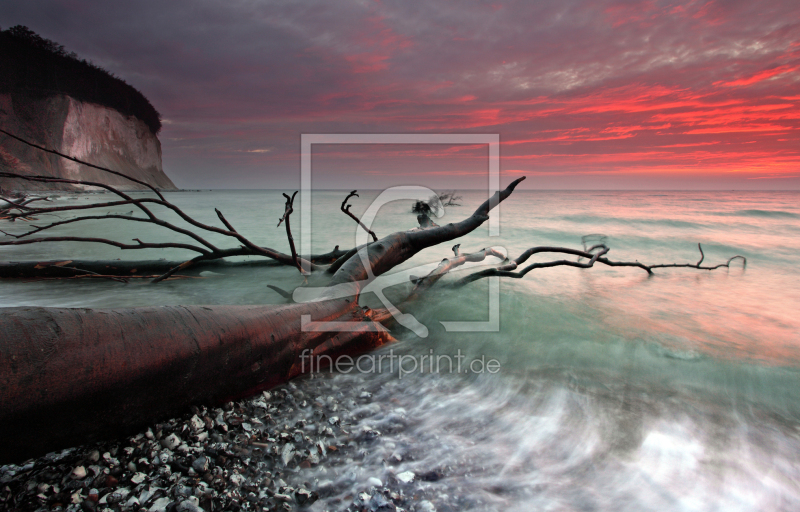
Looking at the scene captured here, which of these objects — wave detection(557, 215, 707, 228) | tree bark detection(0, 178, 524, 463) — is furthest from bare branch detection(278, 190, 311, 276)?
wave detection(557, 215, 707, 228)

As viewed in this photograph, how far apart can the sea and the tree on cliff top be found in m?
41.2

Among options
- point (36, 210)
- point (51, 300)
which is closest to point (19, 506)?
point (36, 210)

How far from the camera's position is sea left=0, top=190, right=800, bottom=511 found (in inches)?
63.7

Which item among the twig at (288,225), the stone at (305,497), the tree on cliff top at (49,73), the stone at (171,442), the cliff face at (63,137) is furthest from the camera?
the tree on cliff top at (49,73)

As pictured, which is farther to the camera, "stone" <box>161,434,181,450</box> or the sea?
the sea

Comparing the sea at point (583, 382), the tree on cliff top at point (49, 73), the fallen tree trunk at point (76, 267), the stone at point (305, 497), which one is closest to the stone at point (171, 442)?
the stone at point (305, 497)

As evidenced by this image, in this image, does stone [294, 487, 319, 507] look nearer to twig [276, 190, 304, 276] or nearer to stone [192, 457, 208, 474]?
stone [192, 457, 208, 474]

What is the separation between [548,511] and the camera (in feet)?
4.76

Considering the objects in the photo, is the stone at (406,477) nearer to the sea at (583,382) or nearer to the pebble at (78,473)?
the sea at (583,382)

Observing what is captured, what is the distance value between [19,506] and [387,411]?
4.77ft

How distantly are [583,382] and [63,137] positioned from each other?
45.0 meters

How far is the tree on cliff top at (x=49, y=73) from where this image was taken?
3241cm

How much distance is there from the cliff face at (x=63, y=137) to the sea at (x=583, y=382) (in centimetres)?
3323

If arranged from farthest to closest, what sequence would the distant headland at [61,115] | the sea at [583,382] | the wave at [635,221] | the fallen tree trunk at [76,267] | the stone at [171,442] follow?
the distant headland at [61,115] → the wave at [635,221] → the fallen tree trunk at [76,267] → the sea at [583,382] → the stone at [171,442]
